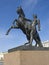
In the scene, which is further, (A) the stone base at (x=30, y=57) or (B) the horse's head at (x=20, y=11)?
(B) the horse's head at (x=20, y=11)

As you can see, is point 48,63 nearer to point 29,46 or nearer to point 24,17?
point 29,46

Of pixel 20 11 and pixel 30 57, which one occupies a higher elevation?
pixel 20 11

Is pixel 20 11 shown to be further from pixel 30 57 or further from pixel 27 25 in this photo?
pixel 30 57

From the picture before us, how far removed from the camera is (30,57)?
10.5 m

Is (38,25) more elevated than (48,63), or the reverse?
(38,25)

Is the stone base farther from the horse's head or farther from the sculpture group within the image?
the horse's head

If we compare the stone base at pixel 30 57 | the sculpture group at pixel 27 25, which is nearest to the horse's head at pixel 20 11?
the sculpture group at pixel 27 25

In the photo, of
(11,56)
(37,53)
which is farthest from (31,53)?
(11,56)

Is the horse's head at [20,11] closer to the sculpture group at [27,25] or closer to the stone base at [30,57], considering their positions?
the sculpture group at [27,25]

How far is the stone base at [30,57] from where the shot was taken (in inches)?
410

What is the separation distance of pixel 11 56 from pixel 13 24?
1351mm

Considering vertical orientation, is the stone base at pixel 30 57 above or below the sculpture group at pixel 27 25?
below

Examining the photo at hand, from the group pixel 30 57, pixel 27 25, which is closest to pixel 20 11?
pixel 27 25

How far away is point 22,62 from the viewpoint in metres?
10.4
